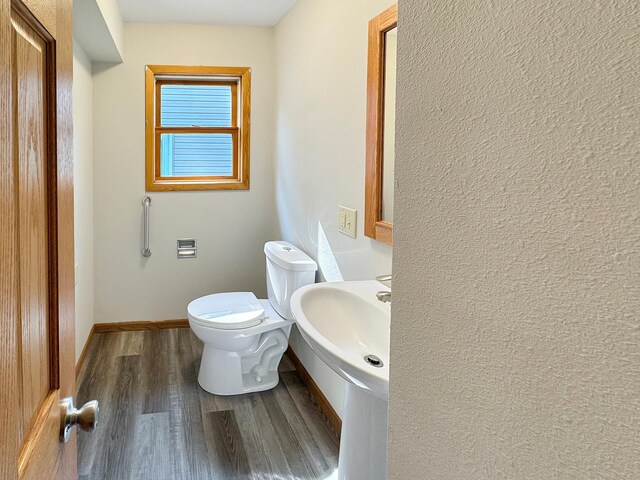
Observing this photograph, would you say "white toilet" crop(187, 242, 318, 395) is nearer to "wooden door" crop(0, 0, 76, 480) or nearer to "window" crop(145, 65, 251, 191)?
"window" crop(145, 65, 251, 191)

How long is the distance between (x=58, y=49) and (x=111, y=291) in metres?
3.49

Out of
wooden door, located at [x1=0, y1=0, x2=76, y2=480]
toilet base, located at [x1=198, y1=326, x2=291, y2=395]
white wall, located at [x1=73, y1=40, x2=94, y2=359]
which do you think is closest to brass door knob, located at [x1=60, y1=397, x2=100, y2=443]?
wooden door, located at [x1=0, y1=0, x2=76, y2=480]

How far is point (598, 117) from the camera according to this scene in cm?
51

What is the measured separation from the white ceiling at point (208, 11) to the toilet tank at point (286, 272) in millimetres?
1446

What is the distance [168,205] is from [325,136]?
5.42 ft

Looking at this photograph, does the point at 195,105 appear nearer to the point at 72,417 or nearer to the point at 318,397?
the point at 318,397

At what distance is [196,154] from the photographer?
4262 mm

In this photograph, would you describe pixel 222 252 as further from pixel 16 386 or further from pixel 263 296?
pixel 16 386

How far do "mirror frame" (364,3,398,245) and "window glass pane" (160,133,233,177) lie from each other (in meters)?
2.18

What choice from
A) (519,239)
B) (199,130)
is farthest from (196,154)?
(519,239)

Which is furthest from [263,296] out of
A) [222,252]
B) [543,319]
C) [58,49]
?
[543,319]

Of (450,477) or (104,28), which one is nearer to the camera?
(450,477)

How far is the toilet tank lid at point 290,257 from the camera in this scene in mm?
3057

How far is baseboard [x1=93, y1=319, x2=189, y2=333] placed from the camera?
415cm
